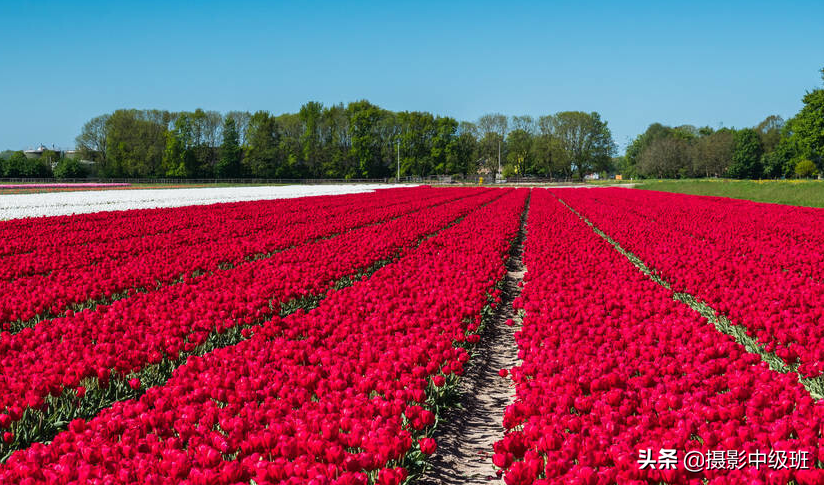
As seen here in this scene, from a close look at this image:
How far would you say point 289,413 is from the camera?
3.96 meters

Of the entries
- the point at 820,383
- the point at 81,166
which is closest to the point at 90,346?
the point at 820,383

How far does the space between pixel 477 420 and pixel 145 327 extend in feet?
12.7

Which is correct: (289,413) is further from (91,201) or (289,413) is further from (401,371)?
(91,201)

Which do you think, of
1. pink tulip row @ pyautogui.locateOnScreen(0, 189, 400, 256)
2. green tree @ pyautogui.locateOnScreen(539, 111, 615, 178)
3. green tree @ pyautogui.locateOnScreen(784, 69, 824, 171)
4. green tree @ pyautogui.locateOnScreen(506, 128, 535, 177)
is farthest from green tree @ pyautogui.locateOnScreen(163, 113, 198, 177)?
green tree @ pyautogui.locateOnScreen(784, 69, 824, 171)

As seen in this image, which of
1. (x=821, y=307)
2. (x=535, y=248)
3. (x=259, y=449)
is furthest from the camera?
(x=535, y=248)

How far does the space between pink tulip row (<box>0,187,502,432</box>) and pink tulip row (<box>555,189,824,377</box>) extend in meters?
5.63

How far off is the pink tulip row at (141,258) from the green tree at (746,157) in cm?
11516

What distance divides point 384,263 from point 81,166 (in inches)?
3741

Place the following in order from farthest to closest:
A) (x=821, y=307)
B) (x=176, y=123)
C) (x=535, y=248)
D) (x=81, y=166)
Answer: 1. (x=176, y=123)
2. (x=81, y=166)
3. (x=535, y=248)
4. (x=821, y=307)

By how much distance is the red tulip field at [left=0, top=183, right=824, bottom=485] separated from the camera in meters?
3.14

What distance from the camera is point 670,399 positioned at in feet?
12.8

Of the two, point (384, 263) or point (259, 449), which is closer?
point (259, 449)

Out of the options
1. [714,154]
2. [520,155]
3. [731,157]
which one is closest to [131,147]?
[520,155]

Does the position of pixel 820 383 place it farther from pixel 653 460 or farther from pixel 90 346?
pixel 90 346
